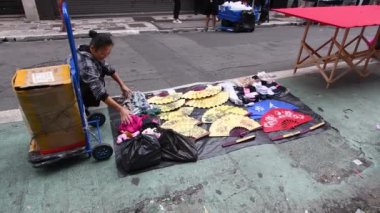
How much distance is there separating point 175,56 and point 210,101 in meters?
2.51

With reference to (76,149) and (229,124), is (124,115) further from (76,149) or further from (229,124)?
(229,124)

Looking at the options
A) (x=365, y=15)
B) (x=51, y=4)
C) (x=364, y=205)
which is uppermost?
(x=365, y=15)

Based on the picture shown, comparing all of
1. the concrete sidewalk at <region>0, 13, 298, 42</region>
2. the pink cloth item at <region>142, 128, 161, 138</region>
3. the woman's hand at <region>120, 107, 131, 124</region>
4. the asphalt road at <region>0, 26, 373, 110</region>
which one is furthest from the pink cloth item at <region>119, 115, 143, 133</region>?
the concrete sidewalk at <region>0, 13, 298, 42</region>

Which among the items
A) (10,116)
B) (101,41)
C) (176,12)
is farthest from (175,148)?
(176,12)

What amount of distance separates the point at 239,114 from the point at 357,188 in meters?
1.57

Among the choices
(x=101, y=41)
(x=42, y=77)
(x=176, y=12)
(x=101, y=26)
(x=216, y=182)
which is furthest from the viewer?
(x=176, y=12)

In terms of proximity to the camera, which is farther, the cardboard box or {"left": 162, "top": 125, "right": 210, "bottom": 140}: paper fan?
{"left": 162, "top": 125, "right": 210, "bottom": 140}: paper fan

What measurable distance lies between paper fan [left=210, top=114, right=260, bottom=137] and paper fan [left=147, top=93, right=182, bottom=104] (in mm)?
806

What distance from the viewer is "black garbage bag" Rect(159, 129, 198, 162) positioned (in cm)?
284

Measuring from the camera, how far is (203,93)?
165 inches

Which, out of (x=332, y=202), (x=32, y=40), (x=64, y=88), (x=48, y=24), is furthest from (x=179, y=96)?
(x=48, y=24)

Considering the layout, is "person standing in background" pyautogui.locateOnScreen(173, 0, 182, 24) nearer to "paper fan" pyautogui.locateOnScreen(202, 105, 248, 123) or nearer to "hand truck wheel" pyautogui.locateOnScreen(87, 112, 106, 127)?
"paper fan" pyautogui.locateOnScreen(202, 105, 248, 123)

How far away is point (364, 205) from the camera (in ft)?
8.09

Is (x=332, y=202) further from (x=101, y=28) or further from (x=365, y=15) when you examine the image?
(x=101, y=28)
